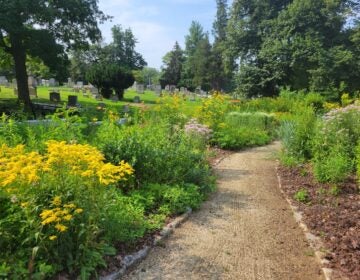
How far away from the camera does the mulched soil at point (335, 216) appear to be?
4.18m

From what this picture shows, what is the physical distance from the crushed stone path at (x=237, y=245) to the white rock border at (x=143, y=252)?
0.08 m

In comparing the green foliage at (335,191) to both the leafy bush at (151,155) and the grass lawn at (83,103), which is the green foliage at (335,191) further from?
the grass lawn at (83,103)

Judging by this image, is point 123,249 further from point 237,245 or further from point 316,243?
point 316,243

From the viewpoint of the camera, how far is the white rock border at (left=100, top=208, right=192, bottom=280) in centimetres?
370

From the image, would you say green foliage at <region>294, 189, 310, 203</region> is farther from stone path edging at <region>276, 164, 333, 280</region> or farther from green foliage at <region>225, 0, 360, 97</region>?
green foliage at <region>225, 0, 360, 97</region>

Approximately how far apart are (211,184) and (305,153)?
10.8ft

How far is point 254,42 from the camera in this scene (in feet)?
108

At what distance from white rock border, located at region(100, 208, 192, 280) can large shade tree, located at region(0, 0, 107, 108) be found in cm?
1446

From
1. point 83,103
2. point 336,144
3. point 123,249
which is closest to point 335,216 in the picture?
point 336,144

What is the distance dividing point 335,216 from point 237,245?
5.87 feet

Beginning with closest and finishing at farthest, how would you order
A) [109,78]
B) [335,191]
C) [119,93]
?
[335,191] < [109,78] < [119,93]

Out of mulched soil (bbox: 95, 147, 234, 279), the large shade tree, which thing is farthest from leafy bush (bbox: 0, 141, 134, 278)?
the large shade tree

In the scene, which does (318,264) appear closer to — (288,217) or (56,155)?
(288,217)

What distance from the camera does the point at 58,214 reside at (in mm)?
3156
